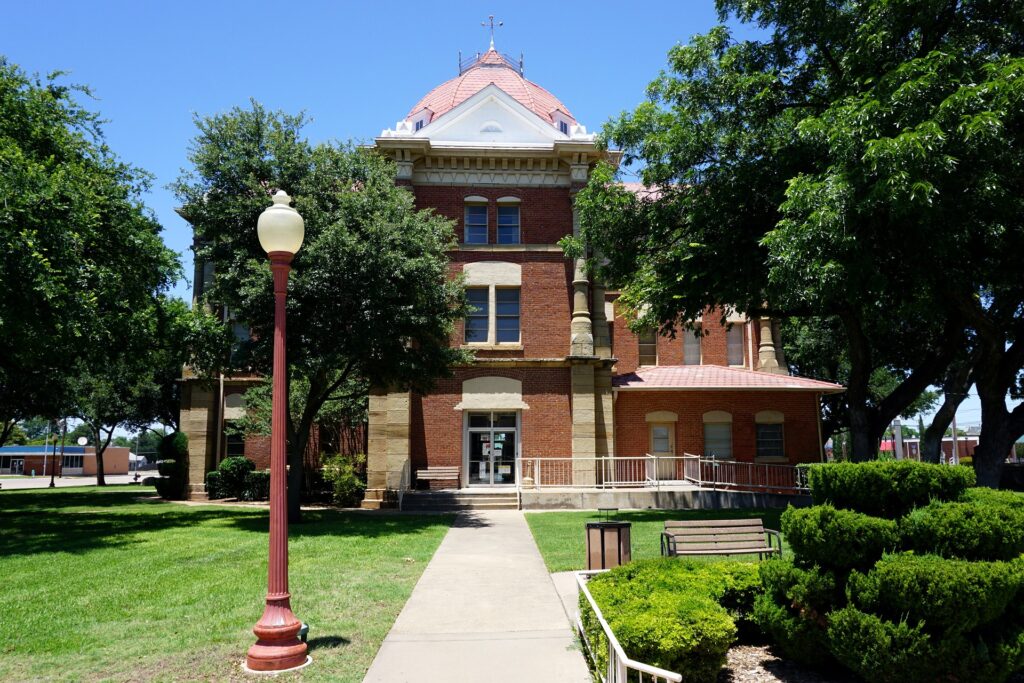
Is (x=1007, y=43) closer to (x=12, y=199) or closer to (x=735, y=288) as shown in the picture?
(x=735, y=288)

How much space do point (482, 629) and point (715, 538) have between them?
3.82 metres

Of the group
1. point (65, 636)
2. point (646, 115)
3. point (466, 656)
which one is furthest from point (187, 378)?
point (466, 656)

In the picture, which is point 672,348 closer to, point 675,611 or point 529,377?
point 529,377

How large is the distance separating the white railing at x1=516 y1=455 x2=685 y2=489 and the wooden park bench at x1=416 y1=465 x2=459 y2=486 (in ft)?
6.72

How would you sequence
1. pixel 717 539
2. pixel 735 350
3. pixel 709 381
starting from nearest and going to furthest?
pixel 717 539 < pixel 709 381 < pixel 735 350

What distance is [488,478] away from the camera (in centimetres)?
2448

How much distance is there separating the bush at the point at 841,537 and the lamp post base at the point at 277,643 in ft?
14.5

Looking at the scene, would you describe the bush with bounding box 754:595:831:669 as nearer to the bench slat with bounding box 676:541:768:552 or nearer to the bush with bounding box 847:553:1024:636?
the bush with bounding box 847:553:1024:636

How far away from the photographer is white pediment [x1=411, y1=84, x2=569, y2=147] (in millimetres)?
26875

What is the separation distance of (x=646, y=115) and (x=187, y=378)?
19649 millimetres

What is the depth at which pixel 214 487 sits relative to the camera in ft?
88.0

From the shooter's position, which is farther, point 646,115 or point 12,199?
point 646,115

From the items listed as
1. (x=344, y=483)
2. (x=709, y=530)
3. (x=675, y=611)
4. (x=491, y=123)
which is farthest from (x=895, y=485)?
(x=491, y=123)

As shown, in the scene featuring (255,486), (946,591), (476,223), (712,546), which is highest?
(476,223)
